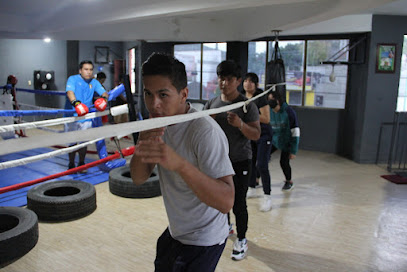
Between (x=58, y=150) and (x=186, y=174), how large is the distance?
263 centimetres

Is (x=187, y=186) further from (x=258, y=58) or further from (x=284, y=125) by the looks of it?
(x=258, y=58)

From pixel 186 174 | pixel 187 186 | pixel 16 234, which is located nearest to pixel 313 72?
pixel 16 234

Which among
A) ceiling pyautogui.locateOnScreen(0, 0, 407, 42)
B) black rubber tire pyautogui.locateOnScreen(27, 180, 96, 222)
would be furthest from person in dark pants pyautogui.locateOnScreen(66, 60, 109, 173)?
black rubber tire pyautogui.locateOnScreen(27, 180, 96, 222)

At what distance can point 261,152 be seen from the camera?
12.8 feet

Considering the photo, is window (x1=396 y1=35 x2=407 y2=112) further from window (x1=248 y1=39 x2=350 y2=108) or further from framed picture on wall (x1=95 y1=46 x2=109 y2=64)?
framed picture on wall (x1=95 y1=46 x2=109 y2=64)

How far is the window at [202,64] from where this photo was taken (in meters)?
9.00

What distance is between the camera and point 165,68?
1224 mm

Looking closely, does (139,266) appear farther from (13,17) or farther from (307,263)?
(13,17)

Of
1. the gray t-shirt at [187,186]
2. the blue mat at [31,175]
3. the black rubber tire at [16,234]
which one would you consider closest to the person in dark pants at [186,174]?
the gray t-shirt at [187,186]

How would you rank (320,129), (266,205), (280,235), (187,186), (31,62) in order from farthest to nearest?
(31,62), (320,129), (266,205), (280,235), (187,186)

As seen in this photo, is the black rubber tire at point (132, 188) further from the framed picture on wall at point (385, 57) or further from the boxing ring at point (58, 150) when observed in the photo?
the framed picture on wall at point (385, 57)

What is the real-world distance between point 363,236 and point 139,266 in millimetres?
2189

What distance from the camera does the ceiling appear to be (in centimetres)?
275

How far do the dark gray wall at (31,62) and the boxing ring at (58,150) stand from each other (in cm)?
403
